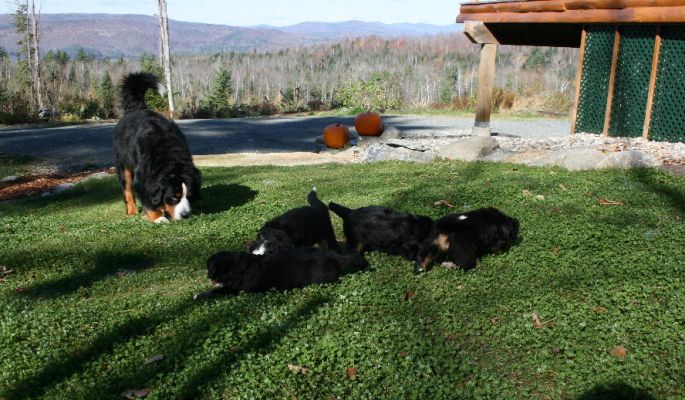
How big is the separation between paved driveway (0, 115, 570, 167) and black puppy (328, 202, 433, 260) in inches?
514

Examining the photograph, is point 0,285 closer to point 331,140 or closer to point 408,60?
point 331,140

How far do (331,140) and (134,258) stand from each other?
11.6 m

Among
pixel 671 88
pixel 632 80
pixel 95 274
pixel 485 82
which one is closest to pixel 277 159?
pixel 485 82

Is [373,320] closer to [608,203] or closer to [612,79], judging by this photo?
[608,203]

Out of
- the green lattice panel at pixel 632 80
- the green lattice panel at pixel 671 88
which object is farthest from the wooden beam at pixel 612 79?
the green lattice panel at pixel 671 88

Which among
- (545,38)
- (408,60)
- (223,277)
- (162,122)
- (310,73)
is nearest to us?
(223,277)

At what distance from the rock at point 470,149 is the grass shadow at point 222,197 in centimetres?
493

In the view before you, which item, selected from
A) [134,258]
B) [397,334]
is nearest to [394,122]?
[134,258]

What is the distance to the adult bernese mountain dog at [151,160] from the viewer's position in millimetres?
8914

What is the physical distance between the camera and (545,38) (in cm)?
1847

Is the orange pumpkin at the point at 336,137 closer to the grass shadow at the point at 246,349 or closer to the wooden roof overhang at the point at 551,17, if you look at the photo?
the wooden roof overhang at the point at 551,17

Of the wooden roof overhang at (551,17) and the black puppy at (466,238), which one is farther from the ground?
the wooden roof overhang at (551,17)

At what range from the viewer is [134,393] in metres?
4.07

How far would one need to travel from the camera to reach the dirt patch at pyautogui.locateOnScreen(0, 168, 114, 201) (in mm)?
14079
